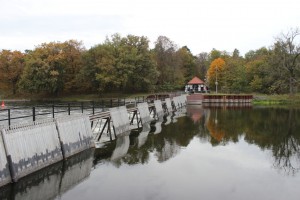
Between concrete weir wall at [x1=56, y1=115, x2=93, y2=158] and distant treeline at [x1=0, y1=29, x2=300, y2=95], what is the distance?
49466mm

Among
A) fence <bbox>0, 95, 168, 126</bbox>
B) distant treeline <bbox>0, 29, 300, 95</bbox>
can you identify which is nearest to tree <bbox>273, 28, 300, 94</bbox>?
distant treeline <bbox>0, 29, 300, 95</bbox>

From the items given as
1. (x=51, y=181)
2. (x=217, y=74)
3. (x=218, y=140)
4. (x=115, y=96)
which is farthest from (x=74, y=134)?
(x=217, y=74)

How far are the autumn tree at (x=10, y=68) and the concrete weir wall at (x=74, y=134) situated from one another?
7052 cm

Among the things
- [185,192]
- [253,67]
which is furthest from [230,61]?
[185,192]

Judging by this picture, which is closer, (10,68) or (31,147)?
(31,147)

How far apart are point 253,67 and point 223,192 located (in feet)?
→ 234

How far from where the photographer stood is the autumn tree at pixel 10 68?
78.8 m

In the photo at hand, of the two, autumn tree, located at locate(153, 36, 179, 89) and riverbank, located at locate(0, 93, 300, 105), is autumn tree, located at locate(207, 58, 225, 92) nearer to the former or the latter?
autumn tree, located at locate(153, 36, 179, 89)

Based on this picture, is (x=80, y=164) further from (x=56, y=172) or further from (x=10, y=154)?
(x=10, y=154)

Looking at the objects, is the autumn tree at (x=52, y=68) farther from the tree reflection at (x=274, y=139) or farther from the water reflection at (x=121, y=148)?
the water reflection at (x=121, y=148)

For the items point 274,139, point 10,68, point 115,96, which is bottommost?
point 274,139

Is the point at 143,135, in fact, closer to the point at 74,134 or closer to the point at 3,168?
the point at 74,134

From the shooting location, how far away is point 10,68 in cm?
7969

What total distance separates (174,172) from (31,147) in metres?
5.50
